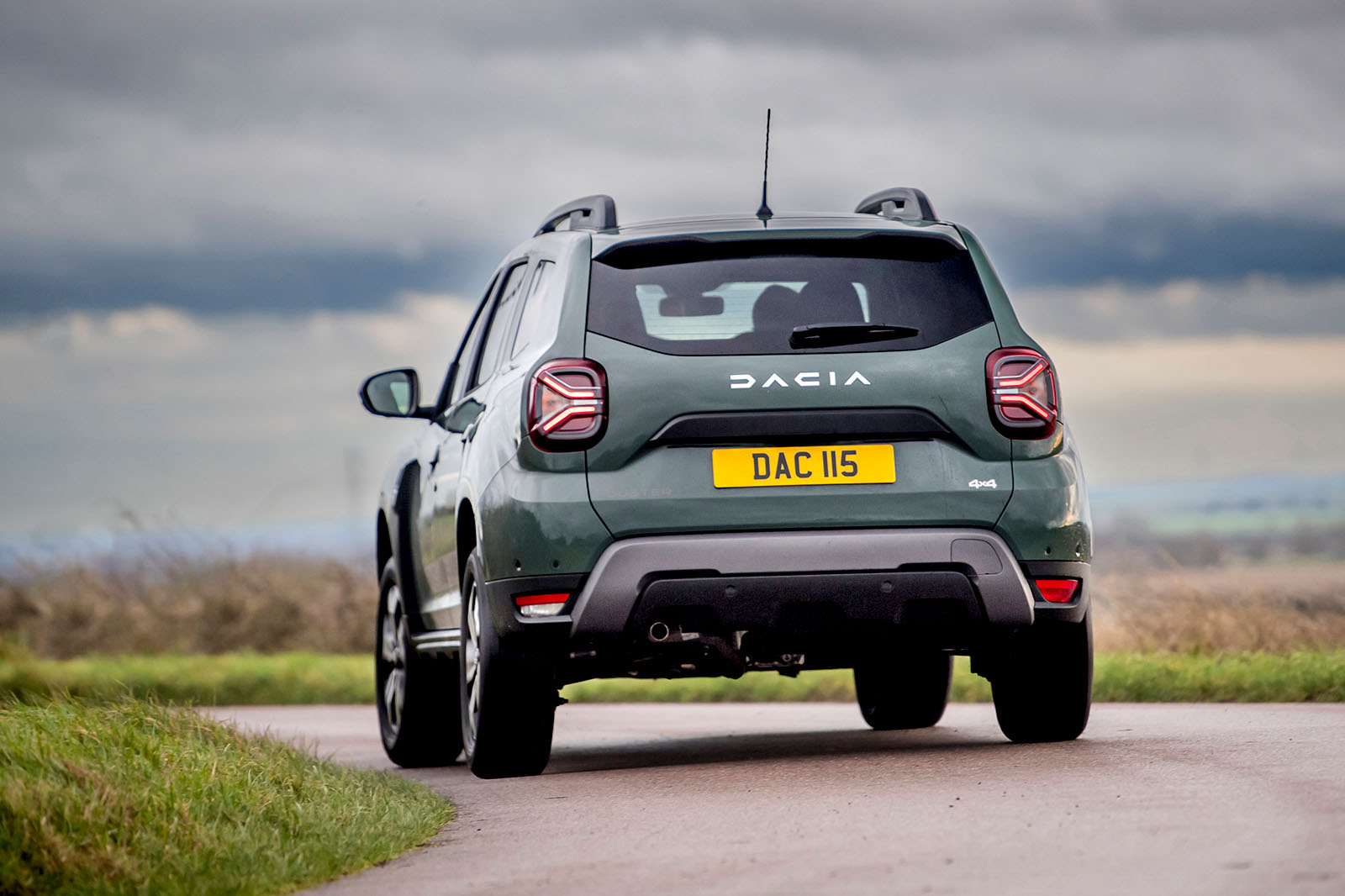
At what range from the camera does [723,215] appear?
816 cm

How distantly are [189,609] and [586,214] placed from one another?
13.4 m

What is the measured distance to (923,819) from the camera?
231 inches

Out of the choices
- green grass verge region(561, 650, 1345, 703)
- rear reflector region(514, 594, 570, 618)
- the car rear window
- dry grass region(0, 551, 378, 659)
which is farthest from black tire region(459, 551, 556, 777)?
dry grass region(0, 551, 378, 659)

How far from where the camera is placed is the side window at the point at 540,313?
7.41 m

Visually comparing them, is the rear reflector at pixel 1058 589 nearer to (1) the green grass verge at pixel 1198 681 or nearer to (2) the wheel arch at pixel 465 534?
(2) the wheel arch at pixel 465 534

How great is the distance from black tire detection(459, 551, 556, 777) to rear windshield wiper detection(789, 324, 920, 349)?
1.48 meters

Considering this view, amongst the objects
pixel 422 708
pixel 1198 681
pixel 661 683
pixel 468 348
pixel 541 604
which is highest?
pixel 468 348

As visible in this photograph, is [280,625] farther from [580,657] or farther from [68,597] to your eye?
[580,657]

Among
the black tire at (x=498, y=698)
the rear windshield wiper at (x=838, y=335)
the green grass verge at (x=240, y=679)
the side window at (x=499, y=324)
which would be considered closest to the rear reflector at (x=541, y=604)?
the black tire at (x=498, y=698)

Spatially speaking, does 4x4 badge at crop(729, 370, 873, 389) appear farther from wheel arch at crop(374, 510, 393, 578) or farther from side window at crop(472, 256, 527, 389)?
wheel arch at crop(374, 510, 393, 578)

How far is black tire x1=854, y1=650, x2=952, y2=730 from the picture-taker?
10.2 metres

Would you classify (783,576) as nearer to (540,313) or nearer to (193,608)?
(540,313)

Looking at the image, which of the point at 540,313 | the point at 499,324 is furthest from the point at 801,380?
the point at 499,324

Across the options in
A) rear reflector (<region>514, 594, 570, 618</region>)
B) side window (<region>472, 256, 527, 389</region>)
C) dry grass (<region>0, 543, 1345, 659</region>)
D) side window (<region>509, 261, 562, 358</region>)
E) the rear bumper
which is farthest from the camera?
dry grass (<region>0, 543, 1345, 659</region>)
